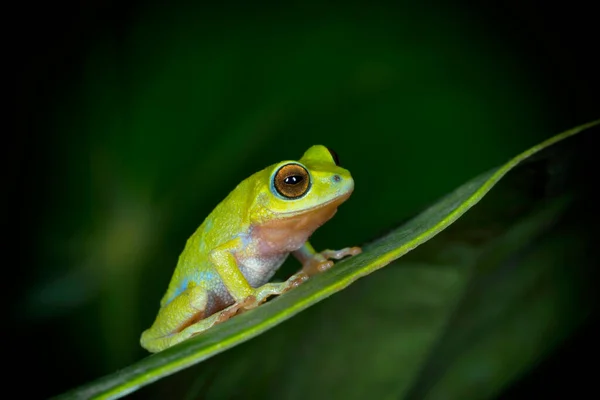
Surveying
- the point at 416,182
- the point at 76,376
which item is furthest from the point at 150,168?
the point at 416,182

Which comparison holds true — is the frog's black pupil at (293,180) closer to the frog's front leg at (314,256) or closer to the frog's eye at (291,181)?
the frog's eye at (291,181)

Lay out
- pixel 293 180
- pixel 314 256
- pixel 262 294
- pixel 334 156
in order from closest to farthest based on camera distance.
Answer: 1. pixel 262 294
2. pixel 293 180
3. pixel 334 156
4. pixel 314 256

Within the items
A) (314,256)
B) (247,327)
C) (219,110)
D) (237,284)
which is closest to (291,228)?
(314,256)

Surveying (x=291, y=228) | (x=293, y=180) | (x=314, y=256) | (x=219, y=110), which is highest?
(x=219, y=110)

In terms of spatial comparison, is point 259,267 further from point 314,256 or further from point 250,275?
point 314,256

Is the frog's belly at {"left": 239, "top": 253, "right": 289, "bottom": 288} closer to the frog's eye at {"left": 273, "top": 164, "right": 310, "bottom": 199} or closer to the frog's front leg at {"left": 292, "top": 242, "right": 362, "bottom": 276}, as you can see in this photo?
the frog's front leg at {"left": 292, "top": 242, "right": 362, "bottom": 276}

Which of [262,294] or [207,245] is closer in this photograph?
[262,294]

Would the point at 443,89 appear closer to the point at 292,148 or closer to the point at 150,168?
the point at 292,148
